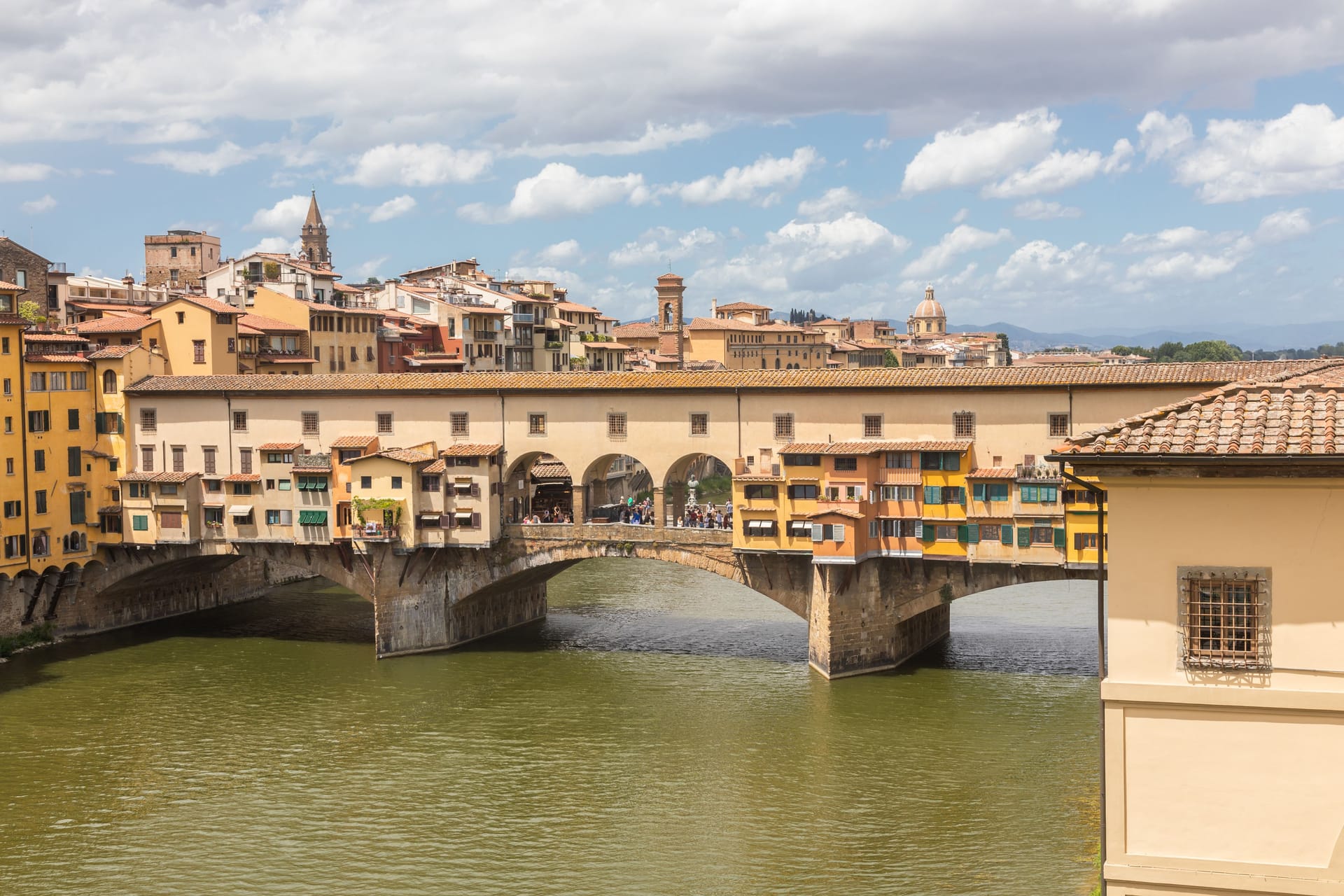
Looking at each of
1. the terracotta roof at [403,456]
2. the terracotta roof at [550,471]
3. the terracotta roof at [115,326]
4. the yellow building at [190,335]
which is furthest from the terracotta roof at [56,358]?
the terracotta roof at [550,471]

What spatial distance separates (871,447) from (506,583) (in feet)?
44.8

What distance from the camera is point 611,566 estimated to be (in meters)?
63.2

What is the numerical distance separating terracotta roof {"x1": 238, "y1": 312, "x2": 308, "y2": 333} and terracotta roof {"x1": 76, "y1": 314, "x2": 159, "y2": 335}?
631 centimetres

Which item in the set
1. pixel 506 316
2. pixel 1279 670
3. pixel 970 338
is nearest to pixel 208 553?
pixel 506 316

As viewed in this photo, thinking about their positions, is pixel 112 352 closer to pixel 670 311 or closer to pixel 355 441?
pixel 355 441

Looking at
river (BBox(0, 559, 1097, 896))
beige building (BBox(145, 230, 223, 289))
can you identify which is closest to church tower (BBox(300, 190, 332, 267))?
beige building (BBox(145, 230, 223, 289))

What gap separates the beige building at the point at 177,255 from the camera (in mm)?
90375

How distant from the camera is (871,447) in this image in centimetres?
3962

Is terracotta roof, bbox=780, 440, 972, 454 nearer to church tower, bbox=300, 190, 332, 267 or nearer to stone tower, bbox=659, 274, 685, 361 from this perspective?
stone tower, bbox=659, 274, 685, 361

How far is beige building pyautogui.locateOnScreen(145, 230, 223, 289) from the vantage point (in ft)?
297

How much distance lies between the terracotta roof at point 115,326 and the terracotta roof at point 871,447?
25.2m

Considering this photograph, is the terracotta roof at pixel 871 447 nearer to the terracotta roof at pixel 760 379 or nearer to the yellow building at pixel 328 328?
the terracotta roof at pixel 760 379

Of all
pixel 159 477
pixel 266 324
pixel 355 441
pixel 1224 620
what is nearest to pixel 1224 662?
pixel 1224 620

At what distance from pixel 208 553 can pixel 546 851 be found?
24.0m
